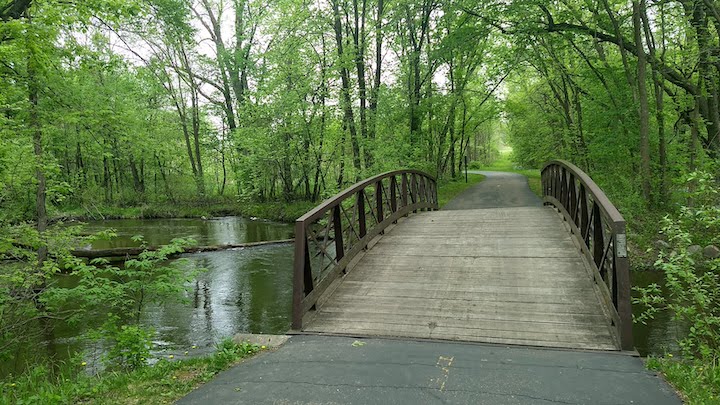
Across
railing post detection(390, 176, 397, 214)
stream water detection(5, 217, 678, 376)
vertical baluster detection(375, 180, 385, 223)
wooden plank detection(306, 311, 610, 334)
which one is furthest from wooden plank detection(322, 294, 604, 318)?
railing post detection(390, 176, 397, 214)

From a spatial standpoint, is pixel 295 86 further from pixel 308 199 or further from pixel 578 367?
pixel 578 367

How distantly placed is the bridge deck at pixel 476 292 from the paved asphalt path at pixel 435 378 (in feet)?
1.48

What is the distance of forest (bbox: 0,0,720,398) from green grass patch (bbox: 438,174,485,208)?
1.15 meters

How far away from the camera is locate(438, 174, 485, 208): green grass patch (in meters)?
19.0

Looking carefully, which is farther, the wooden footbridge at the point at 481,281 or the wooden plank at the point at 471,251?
the wooden plank at the point at 471,251

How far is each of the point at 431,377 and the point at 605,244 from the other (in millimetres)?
2635

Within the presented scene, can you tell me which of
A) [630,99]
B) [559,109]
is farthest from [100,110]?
[559,109]

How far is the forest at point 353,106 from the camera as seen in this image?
21.7ft

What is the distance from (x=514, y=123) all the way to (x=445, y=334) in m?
27.3

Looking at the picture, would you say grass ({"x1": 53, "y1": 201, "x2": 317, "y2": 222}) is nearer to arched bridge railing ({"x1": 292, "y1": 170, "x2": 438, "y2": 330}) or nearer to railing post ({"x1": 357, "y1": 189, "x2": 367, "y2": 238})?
arched bridge railing ({"x1": 292, "y1": 170, "x2": 438, "y2": 330})

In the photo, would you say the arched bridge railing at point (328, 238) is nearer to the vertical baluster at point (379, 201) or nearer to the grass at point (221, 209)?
the vertical baluster at point (379, 201)

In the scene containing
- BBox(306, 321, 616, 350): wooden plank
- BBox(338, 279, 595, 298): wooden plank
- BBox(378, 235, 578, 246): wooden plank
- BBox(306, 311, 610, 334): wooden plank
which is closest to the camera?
BBox(306, 321, 616, 350): wooden plank

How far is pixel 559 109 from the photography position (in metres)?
21.4

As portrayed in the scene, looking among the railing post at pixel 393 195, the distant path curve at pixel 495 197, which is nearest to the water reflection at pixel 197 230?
the distant path curve at pixel 495 197
